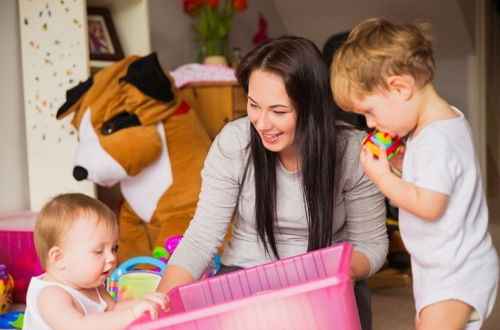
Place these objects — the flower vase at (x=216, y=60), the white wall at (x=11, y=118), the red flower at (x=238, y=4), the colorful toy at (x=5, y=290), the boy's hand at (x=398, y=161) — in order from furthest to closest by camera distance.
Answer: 1. the red flower at (x=238, y=4)
2. the flower vase at (x=216, y=60)
3. the white wall at (x=11, y=118)
4. the colorful toy at (x=5, y=290)
5. the boy's hand at (x=398, y=161)

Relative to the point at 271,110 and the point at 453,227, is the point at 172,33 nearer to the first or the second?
the point at 271,110

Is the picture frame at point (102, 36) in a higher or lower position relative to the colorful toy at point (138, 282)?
higher

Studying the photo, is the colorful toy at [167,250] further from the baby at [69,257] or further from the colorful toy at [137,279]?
the baby at [69,257]

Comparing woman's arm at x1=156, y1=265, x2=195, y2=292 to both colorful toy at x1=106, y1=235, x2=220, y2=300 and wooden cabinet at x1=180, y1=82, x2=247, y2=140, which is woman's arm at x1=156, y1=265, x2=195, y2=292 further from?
wooden cabinet at x1=180, y1=82, x2=247, y2=140

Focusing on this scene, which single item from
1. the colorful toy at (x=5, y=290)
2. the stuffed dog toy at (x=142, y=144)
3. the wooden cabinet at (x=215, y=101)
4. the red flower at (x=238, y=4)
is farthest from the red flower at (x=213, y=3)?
the colorful toy at (x=5, y=290)

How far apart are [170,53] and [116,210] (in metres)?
0.89

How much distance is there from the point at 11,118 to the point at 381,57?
169 centimetres

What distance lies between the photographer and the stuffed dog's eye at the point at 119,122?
2352 millimetres

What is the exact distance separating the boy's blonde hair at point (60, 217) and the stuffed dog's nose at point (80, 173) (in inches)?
35.4

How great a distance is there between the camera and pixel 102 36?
2.76 m

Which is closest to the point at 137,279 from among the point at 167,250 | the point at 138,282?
the point at 138,282

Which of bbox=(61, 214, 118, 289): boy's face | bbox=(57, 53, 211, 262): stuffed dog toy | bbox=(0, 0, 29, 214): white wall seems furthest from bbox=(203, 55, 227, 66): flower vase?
bbox=(61, 214, 118, 289): boy's face

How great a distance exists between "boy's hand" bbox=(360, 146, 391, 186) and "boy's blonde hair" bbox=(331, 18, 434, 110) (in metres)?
0.11

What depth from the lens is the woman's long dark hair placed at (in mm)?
1495
